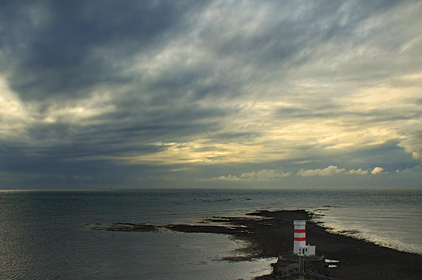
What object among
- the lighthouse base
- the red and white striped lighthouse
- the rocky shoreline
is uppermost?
the red and white striped lighthouse

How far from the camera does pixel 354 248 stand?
2781cm

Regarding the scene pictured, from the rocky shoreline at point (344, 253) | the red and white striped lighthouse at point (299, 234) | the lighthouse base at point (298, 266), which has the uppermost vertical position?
the red and white striped lighthouse at point (299, 234)

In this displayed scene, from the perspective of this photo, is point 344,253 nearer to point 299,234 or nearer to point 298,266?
point 298,266

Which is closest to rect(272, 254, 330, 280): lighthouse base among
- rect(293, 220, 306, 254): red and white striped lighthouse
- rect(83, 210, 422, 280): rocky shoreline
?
rect(83, 210, 422, 280): rocky shoreline

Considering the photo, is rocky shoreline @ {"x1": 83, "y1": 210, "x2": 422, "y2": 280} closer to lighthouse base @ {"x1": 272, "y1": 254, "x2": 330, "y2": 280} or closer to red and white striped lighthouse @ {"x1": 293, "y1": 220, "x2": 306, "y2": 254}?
lighthouse base @ {"x1": 272, "y1": 254, "x2": 330, "y2": 280}

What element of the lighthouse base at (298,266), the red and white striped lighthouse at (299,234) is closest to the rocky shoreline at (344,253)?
the lighthouse base at (298,266)

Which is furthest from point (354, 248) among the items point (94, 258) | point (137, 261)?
point (94, 258)

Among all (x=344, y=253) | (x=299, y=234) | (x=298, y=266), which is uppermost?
(x=299, y=234)

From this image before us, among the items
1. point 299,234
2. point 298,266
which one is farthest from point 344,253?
point 299,234

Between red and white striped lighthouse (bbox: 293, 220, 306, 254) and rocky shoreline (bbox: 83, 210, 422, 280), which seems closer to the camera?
red and white striped lighthouse (bbox: 293, 220, 306, 254)

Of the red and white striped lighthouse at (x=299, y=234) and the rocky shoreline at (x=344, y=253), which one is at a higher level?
the red and white striped lighthouse at (x=299, y=234)

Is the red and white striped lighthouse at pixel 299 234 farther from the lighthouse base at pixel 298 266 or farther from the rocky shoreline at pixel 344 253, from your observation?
the rocky shoreline at pixel 344 253

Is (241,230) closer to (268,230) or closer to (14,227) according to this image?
(268,230)

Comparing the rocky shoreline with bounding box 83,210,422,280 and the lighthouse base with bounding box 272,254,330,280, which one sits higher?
the lighthouse base with bounding box 272,254,330,280
